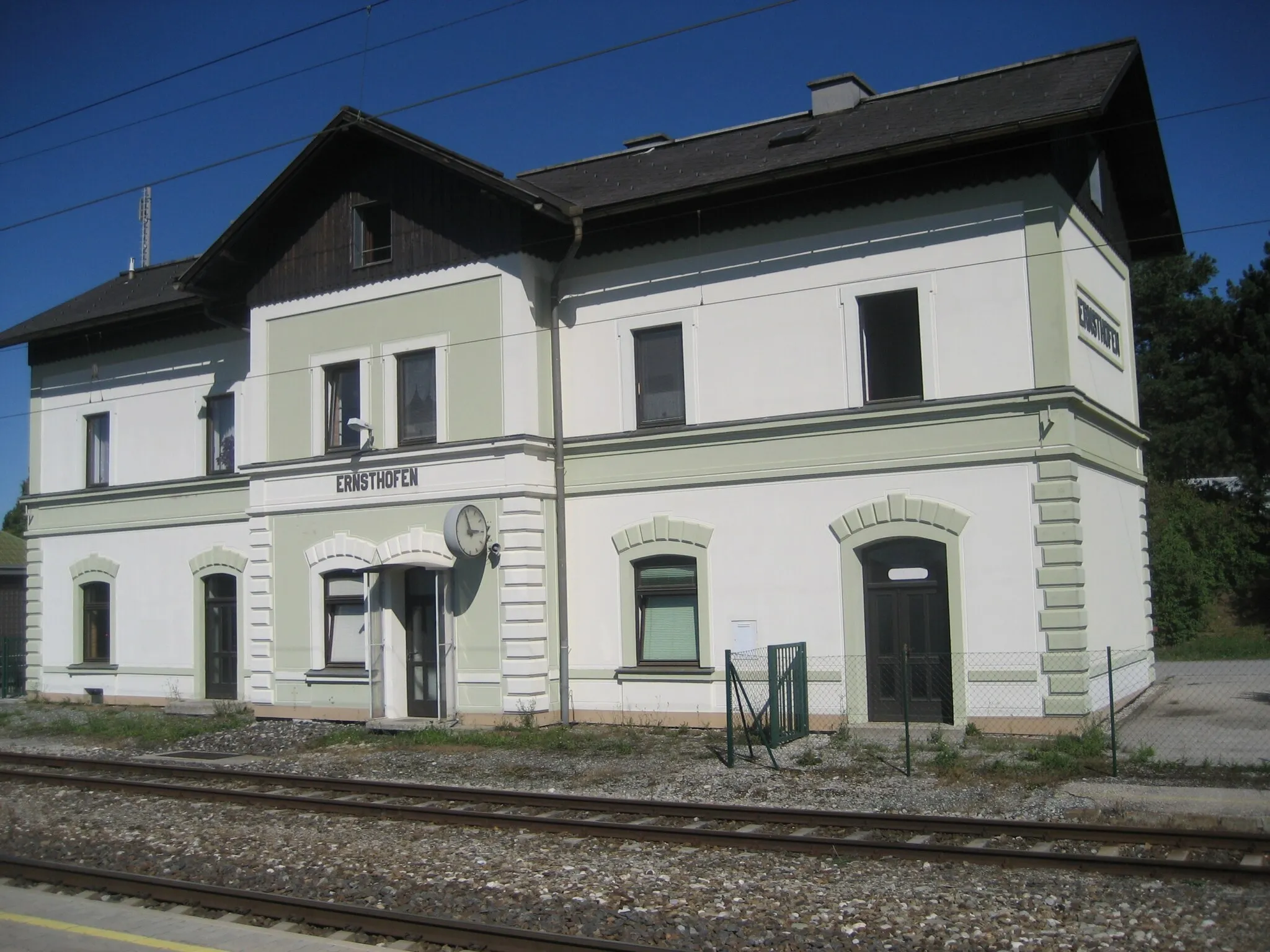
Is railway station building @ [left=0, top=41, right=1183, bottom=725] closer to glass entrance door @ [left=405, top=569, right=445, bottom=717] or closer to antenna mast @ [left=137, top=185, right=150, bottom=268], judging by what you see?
glass entrance door @ [left=405, top=569, right=445, bottom=717]

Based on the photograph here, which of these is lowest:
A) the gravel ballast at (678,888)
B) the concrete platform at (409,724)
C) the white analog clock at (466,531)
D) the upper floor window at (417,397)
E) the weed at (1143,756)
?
the gravel ballast at (678,888)

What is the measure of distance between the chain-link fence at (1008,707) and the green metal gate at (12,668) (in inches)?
701

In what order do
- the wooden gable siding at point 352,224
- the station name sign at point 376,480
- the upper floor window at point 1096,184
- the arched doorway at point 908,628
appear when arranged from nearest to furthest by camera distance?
the arched doorway at point 908,628
the upper floor window at point 1096,184
the wooden gable siding at point 352,224
the station name sign at point 376,480

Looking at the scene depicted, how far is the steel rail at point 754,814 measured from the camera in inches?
370

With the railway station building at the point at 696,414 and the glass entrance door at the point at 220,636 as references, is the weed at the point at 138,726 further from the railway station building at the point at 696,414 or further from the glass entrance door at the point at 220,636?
the glass entrance door at the point at 220,636

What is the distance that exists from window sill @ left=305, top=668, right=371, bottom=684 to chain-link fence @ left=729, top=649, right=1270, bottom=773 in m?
6.08

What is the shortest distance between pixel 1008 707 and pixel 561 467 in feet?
23.8

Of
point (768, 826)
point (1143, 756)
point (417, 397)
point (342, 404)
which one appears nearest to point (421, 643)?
point (417, 397)

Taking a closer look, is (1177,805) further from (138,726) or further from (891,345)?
(138,726)

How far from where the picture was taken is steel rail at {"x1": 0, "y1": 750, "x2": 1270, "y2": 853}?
30.8 feet

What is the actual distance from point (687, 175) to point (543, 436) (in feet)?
14.9

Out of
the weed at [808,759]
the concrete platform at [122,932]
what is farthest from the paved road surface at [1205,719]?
the concrete platform at [122,932]

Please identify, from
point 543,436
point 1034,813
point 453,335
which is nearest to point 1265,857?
point 1034,813

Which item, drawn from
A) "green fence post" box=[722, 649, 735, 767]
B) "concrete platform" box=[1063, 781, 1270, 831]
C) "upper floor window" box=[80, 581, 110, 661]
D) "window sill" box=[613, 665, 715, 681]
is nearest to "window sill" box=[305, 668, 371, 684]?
"window sill" box=[613, 665, 715, 681]
